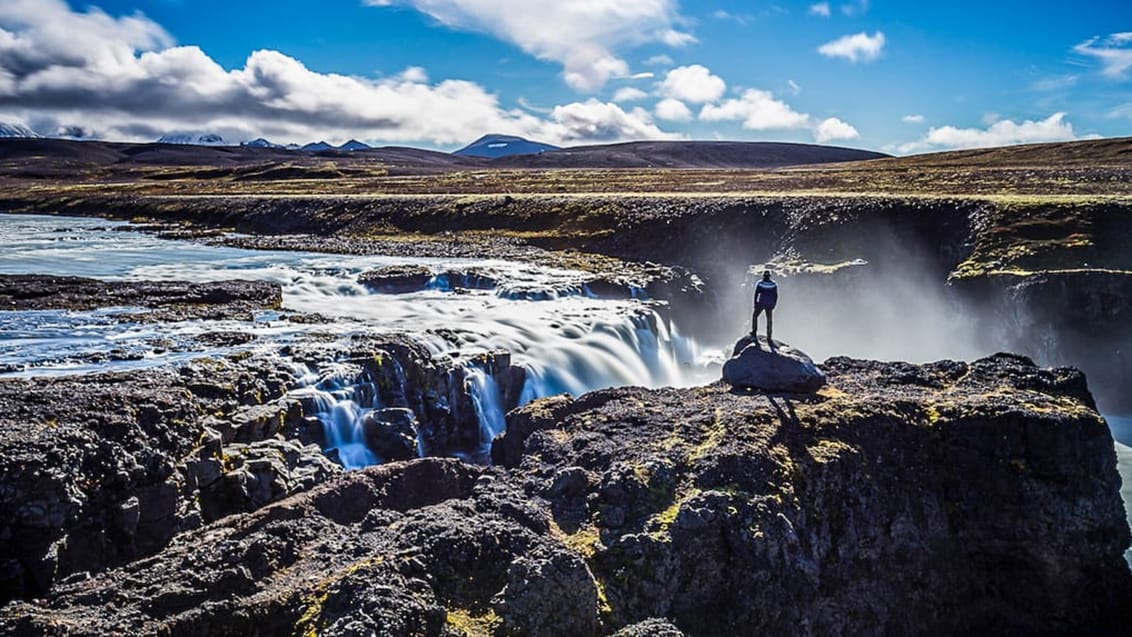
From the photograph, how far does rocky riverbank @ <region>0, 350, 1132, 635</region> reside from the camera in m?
11.5

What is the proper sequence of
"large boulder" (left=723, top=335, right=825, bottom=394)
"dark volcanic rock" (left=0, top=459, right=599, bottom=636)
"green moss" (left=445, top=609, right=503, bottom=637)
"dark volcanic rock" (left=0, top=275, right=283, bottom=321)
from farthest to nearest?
1. "dark volcanic rock" (left=0, top=275, right=283, bottom=321)
2. "large boulder" (left=723, top=335, right=825, bottom=394)
3. "green moss" (left=445, top=609, right=503, bottom=637)
4. "dark volcanic rock" (left=0, top=459, right=599, bottom=636)

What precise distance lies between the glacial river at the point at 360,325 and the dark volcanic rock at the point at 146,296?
1229mm

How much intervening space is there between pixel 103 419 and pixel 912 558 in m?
16.9

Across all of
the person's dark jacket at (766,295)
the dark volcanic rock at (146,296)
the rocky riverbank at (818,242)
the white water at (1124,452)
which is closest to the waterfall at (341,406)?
the dark volcanic rock at (146,296)

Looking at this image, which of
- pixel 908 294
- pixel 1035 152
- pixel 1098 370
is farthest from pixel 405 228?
pixel 1035 152

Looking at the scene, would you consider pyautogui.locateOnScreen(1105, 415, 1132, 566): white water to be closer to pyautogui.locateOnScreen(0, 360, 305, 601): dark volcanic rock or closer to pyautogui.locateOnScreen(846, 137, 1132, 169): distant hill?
pyautogui.locateOnScreen(0, 360, 305, 601): dark volcanic rock

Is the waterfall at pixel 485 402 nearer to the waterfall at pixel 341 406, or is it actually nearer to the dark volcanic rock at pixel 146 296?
the waterfall at pixel 341 406

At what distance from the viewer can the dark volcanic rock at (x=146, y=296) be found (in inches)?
1211

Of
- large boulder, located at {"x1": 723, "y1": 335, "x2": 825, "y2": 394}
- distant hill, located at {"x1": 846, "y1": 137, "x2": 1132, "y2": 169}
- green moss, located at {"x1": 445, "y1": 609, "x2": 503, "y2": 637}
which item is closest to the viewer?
green moss, located at {"x1": 445, "y1": 609, "x2": 503, "y2": 637}

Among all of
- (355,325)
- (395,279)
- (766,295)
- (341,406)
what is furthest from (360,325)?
(766,295)

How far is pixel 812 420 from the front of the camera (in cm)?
1809

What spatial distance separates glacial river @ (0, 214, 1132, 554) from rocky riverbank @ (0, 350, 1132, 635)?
4736 millimetres

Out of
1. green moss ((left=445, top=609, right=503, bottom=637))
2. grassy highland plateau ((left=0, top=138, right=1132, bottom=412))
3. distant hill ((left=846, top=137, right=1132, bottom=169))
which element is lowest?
green moss ((left=445, top=609, right=503, bottom=637))

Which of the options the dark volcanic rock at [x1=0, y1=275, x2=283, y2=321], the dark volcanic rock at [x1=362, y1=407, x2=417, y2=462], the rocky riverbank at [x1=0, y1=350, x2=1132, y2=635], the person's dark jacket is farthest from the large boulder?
the dark volcanic rock at [x1=0, y1=275, x2=283, y2=321]
